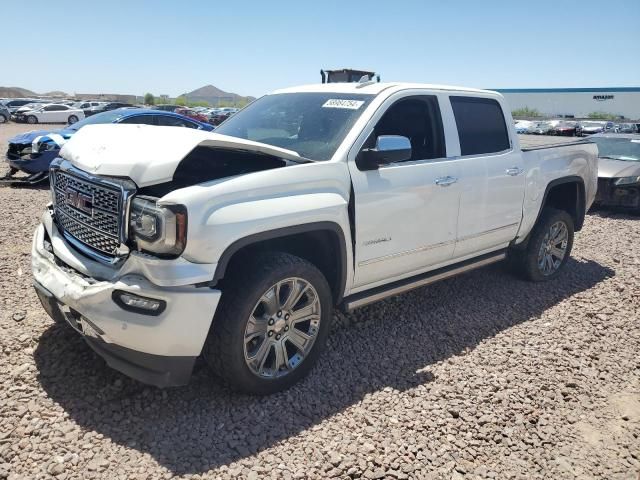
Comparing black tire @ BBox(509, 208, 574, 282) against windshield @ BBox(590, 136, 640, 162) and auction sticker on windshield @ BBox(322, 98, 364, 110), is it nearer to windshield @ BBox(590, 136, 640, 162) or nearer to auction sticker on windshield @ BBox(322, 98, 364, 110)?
auction sticker on windshield @ BBox(322, 98, 364, 110)

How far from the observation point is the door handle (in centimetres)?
405

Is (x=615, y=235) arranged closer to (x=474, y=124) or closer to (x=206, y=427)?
(x=474, y=124)

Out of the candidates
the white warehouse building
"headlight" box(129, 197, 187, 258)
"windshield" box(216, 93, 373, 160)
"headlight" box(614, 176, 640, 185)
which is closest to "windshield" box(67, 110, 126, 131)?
"windshield" box(216, 93, 373, 160)

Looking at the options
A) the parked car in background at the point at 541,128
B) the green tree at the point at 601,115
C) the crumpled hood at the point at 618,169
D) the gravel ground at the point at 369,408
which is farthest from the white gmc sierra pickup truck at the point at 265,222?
the green tree at the point at 601,115

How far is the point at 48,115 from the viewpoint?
35.8 m

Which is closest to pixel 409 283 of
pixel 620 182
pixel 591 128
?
pixel 620 182

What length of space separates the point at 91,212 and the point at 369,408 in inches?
82.2

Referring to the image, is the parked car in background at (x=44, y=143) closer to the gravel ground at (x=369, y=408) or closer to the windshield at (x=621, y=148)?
the gravel ground at (x=369, y=408)

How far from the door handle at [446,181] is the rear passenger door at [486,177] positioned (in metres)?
0.12

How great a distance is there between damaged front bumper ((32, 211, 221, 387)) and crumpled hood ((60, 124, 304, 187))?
0.48m

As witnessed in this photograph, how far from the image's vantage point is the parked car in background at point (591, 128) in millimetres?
39681

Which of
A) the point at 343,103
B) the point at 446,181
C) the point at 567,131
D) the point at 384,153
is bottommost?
the point at 446,181

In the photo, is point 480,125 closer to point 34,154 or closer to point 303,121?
point 303,121

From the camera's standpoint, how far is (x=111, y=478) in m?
2.52
